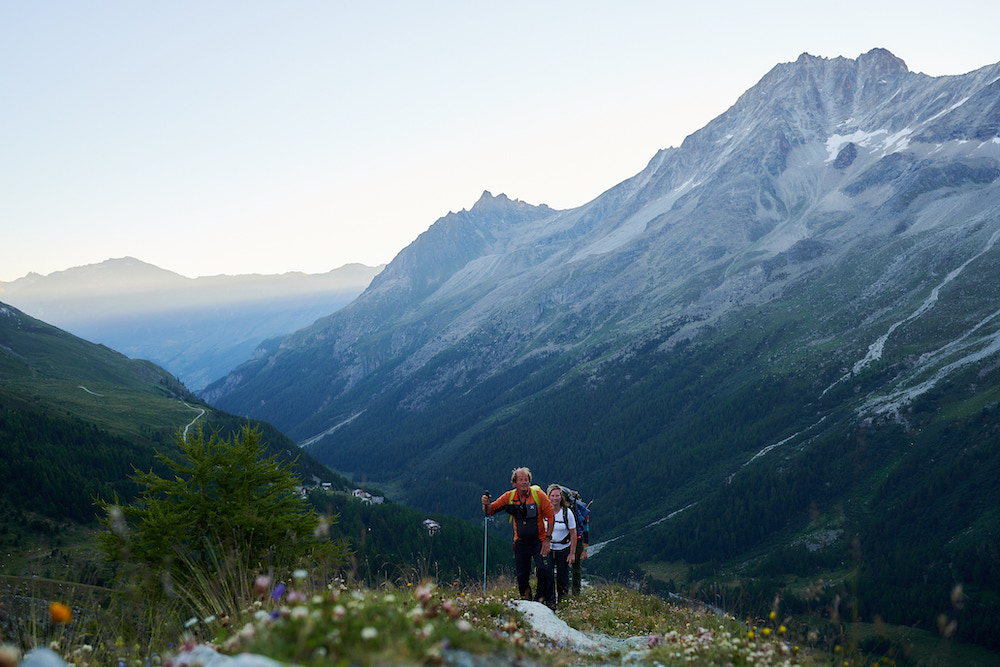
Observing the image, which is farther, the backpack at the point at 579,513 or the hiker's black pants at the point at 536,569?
the backpack at the point at 579,513

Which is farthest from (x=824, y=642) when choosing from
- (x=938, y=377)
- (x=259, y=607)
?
(x=938, y=377)

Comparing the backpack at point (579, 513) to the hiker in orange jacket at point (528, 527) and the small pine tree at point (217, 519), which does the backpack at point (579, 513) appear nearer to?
the hiker in orange jacket at point (528, 527)

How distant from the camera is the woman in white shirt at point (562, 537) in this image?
12406mm

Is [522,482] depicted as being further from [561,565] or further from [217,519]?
[217,519]

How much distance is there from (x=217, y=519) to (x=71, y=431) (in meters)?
97.4

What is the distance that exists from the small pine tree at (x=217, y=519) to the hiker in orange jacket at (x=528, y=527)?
166 inches

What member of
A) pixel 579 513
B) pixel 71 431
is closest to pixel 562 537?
pixel 579 513

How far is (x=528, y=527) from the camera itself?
11266 millimetres

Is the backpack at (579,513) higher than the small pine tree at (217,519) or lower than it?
lower

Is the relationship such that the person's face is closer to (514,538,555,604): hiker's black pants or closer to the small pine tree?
(514,538,555,604): hiker's black pants

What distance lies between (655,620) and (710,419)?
188 metres

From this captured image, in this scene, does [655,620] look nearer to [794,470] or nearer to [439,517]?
[439,517]

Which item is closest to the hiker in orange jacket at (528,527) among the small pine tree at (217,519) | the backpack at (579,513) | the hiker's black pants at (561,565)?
the hiker's black pants at (561,565)

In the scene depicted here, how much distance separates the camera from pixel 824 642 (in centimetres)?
739
